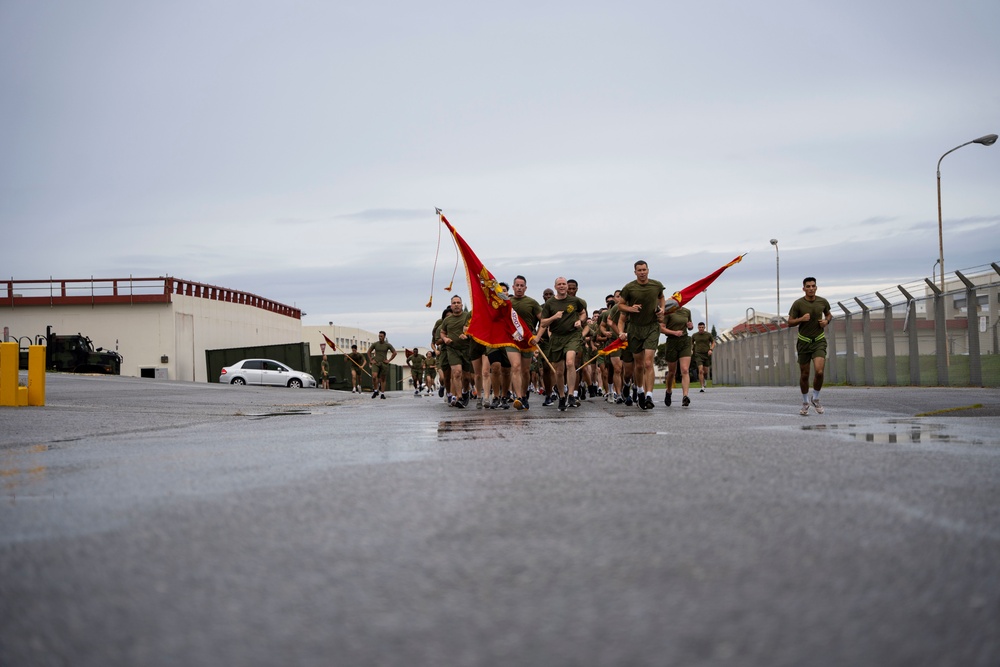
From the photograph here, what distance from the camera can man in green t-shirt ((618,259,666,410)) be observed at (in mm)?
16656

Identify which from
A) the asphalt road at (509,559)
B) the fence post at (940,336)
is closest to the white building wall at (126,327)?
the fence post at (940,336)

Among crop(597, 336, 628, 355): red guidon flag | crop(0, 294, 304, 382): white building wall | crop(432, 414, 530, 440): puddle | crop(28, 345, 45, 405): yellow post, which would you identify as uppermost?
crop(0, 294, 304, 382): white building wall

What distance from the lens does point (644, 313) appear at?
55.2 feet

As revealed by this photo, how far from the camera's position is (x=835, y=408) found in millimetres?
15938

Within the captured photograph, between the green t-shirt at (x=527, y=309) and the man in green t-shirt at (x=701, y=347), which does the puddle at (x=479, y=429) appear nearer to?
the green t-shirt at (x=527, y=309)

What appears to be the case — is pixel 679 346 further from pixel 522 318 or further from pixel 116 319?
pixel 116 319

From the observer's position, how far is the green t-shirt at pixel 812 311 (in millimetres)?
14891

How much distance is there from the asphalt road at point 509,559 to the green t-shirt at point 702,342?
75.4 feet

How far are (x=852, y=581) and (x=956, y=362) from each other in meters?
22.7

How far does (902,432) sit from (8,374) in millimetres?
13607

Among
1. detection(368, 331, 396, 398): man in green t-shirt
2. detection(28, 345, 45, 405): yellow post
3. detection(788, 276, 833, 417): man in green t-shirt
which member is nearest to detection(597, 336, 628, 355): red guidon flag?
detection(788, 276, 833, 417): man in green t-shirt

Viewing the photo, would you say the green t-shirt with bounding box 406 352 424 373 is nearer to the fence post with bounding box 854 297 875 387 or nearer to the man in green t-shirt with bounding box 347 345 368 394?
the man in green t-shirt with bounding box 347 345 368 394

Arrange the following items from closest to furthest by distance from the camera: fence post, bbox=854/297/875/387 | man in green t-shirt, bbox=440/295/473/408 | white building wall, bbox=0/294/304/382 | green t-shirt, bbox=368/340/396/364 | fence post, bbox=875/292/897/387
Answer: man in green t-shirt, bbox=440/295/473/408
fence post, bbox=875/292/897/387
fence post, bbox=854/297/875/387
green t-shirt, bbox=368/340/396/364
white building wall, bbox=0/294/304/382

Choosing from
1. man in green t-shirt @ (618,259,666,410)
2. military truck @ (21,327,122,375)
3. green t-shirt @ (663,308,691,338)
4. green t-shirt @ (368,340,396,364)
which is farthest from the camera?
military truck @ (21,327,122,375)
